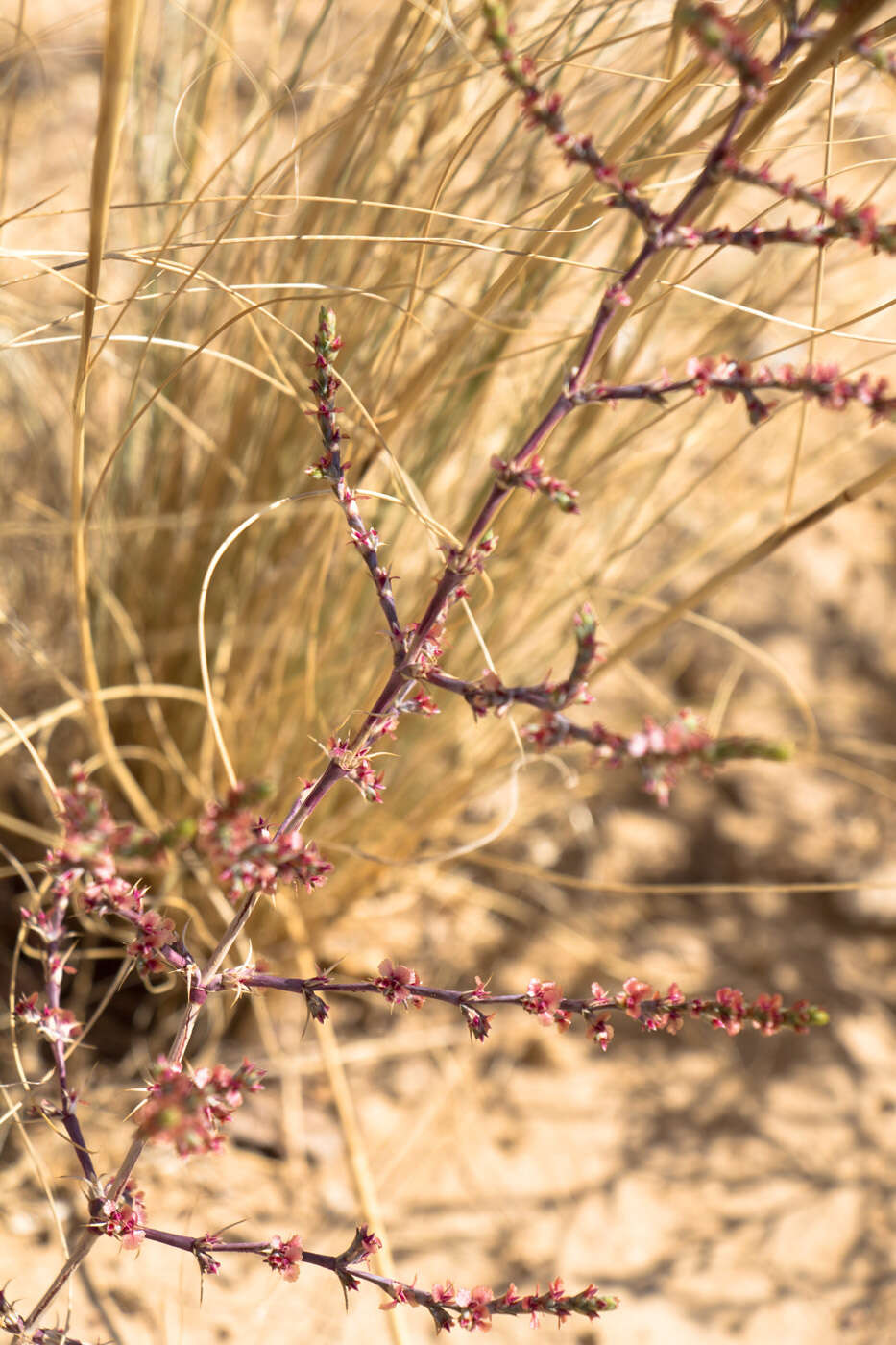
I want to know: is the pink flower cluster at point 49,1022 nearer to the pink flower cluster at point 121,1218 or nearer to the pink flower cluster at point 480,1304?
the pink flower cluster at point 121,1218

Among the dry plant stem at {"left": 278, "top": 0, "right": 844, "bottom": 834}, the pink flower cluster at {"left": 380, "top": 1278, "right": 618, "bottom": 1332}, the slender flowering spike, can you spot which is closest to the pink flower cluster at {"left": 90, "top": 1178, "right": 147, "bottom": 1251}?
the pink flower cluster at {"left": 380, "top": 1278, "right": 618, "bottom": 1332}

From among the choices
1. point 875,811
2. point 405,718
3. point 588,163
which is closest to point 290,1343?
point 405,718

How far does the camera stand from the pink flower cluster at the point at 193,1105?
435mm

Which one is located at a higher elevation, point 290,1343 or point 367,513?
point 367,513

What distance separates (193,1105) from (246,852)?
0.11 metres

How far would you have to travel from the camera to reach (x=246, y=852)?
18.1 inches

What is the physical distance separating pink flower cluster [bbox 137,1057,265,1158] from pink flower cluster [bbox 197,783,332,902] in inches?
3.6

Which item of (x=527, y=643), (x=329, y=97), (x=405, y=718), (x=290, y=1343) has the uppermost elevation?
(x=329, y=97)

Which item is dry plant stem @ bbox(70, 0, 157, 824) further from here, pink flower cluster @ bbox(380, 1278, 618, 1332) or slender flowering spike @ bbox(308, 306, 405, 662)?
pink flower cluster @ bbox(380, 1278, 618, 1332)

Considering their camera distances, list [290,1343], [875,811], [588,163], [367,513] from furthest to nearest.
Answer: [875,811] → [367,513] → [290,1343] → [588,163]

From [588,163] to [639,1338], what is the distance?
1200mm

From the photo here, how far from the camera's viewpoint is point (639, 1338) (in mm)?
1175

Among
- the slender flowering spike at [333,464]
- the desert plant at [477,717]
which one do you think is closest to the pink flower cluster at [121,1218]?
the desert plant at [477,717]

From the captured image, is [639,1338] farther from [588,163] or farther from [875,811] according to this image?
[588,163]
